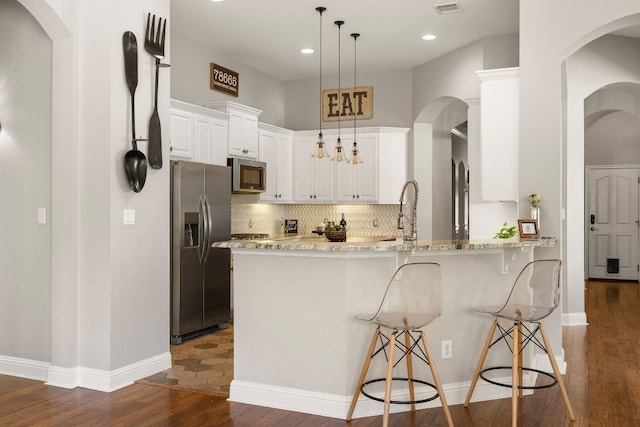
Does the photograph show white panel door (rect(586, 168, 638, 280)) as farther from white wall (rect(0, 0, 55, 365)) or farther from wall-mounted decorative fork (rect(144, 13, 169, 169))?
white wall (rect(0, 0, 55, 365))

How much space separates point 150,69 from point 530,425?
3543mm

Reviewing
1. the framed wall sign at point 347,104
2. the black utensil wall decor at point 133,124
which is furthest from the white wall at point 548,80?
the framed wall sign at point 347,104

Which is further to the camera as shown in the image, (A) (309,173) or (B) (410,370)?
(A) (309,173)

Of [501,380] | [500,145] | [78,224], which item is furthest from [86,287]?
[500,145]

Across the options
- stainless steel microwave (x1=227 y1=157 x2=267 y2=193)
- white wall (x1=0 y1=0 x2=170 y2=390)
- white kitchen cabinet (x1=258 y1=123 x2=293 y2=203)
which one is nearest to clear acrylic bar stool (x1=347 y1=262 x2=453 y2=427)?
white wall (x1=0 y1=0 x2=170 y2=390)

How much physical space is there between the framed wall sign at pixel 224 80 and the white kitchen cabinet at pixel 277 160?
570mm

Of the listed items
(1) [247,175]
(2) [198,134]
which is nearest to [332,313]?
(2) [198,134]

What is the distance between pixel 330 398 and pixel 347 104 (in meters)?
5.29

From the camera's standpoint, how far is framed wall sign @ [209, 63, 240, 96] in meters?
6.85

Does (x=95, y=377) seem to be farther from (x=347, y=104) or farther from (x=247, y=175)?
(x=347, y=104)

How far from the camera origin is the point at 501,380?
3918 mm

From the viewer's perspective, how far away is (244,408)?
11.9 feet

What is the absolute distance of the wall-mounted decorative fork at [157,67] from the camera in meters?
4.30

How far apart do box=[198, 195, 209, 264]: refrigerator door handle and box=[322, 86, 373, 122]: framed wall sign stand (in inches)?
123
